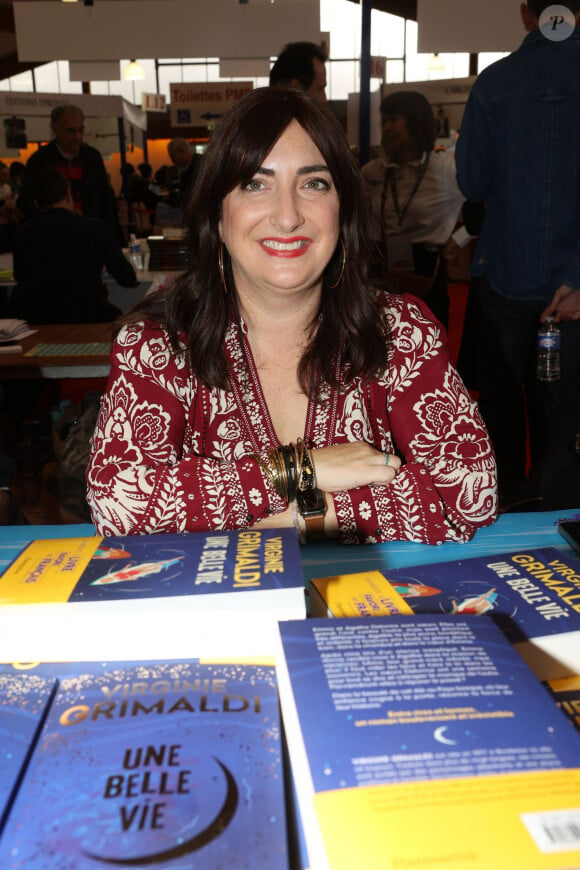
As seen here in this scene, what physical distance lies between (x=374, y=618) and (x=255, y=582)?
12 centimetres

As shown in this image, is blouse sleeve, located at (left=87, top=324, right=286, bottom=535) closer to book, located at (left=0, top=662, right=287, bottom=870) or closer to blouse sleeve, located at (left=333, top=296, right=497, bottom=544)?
blouse sleeve, located at (left=333, top=296, right=497, bottom=544)

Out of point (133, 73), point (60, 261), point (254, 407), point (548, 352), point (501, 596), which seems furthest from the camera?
point (133, 73)

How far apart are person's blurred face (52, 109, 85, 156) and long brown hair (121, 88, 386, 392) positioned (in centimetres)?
378

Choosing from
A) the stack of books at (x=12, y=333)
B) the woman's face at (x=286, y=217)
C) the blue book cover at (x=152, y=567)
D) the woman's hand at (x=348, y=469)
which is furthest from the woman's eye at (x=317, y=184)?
the stack of books at (x=12, y=333)

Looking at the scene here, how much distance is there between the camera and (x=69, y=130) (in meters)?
4.89

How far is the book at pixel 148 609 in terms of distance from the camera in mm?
667

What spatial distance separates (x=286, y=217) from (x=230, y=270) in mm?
235

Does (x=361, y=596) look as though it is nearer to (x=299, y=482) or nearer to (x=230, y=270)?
(x=299, y=482)

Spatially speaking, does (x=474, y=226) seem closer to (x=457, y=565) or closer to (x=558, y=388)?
(x=558, y=388)

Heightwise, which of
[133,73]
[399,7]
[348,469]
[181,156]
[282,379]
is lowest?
[348,469]

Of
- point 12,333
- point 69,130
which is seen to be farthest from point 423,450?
point 69,130

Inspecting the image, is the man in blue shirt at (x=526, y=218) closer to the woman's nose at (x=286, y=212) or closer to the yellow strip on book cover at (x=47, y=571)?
the woman's nose at (x=286, y=212)

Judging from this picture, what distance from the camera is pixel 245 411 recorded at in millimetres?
1573

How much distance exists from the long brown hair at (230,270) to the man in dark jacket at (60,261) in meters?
2.38
